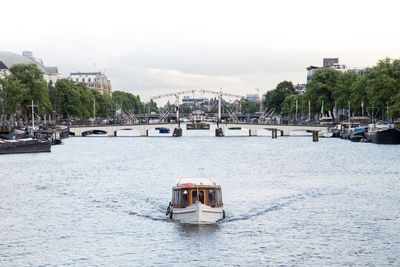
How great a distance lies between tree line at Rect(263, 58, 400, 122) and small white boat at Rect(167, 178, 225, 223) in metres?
87.9

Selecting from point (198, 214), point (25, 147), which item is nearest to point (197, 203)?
point (198, 214)

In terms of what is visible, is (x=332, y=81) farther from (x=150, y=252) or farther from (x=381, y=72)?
(x=150, y=252)

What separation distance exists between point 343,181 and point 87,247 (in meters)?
36.9

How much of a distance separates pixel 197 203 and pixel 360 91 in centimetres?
11869

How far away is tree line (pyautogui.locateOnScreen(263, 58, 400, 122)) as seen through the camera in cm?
13488

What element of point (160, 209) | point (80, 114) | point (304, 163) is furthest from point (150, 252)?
point (80, 114)

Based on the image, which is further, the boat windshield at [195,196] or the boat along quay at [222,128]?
the boat along quay at [222,128]

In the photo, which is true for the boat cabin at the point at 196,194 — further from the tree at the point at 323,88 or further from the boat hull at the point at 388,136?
the tree at the point at 323,88

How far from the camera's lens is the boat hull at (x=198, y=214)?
42219 millimetres

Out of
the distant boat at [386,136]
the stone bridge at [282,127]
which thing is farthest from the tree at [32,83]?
the distant boat at [386,136]

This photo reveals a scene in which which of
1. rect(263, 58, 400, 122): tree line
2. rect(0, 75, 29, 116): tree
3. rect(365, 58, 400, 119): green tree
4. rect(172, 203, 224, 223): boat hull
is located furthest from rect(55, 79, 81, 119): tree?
rect(172, 203, 224, 223): boat hull

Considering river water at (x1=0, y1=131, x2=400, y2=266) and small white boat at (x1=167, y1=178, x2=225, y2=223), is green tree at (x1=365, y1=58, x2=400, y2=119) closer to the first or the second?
river water at (x1=0, y1=131, x2=400, y2=266)

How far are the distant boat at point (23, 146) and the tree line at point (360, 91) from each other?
64783mm

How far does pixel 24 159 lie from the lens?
309ft
